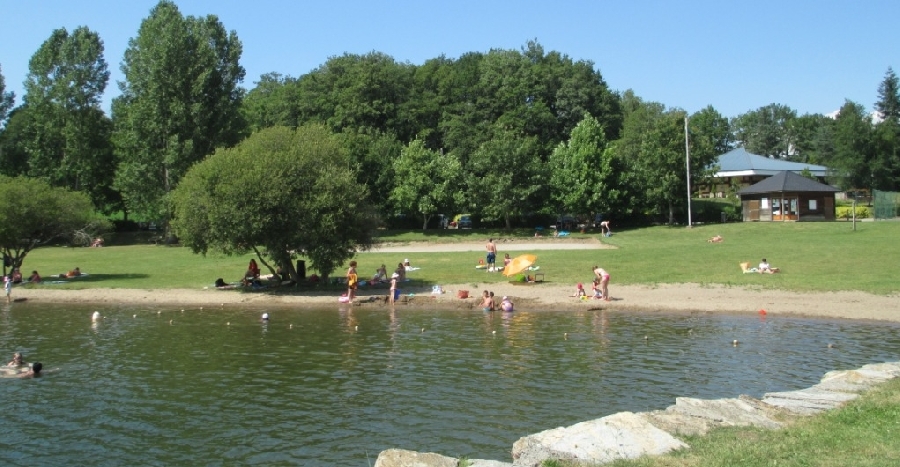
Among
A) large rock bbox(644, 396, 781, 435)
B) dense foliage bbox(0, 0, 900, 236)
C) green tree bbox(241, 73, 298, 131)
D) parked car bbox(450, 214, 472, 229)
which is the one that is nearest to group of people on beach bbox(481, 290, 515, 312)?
large rock bbox(644, 396, 781, 435)

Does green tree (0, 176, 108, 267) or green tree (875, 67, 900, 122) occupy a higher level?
green tree (875, 67, 900, 122)

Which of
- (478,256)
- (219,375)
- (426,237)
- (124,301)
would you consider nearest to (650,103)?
(426,237)

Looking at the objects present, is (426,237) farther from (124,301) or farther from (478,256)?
(124,301)

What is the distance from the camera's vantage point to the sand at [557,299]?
3141cm

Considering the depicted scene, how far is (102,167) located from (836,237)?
74.4 meters

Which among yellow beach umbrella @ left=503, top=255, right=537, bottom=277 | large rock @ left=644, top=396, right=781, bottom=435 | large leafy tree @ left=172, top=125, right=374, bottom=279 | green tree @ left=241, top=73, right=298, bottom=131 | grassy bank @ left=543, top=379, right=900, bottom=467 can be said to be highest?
green tree @ left=241, top=73, right=298, bottom=131

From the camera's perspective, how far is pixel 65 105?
78250mm

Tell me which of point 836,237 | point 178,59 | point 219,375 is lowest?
point 219,375

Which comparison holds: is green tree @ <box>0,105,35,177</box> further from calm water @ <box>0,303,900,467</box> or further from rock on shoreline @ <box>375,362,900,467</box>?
rock on shoreline @ <box>375,362,900,467</box>

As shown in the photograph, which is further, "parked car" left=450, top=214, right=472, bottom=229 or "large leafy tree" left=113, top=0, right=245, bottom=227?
"parked car" left=450, top=214, right=472, bottom=229

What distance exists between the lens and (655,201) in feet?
256

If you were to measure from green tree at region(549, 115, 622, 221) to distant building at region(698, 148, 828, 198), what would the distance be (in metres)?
32.3

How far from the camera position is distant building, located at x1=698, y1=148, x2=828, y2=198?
10612 cm

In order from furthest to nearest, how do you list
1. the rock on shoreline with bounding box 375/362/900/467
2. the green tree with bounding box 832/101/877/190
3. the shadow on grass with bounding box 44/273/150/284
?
the green tree with bounding box 832/101/877/190, the shadow on grass with bounding box 44/273/150/284, the rock on shoreline with bounding box 375/362/900/467
